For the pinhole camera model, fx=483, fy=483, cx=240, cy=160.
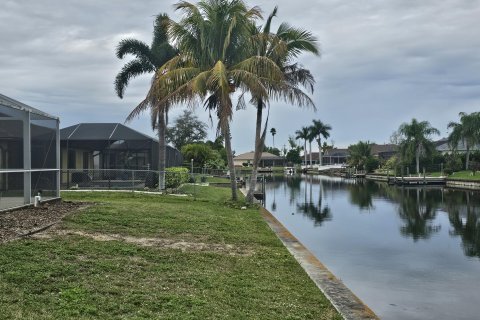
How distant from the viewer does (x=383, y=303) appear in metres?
9.73

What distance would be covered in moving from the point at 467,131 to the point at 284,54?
2142 inches

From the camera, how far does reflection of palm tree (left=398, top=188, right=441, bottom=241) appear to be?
21.5 m

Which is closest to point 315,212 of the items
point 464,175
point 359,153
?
point 464,175

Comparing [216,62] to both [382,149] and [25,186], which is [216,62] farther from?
[382,149]

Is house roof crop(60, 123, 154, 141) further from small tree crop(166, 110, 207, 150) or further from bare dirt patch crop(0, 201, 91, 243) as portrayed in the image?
small tree crop(166, 110, 207, 150)

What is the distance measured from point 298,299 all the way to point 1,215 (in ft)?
24.7

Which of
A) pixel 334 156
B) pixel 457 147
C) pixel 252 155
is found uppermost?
pixel 252 155

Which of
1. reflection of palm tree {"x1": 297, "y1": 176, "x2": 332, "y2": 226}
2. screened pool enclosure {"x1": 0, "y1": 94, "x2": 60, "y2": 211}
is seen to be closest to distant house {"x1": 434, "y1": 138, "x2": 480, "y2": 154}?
reflection of palm tree {"x1": 297, "y1": 176, "x2": 332, "y2": 226}

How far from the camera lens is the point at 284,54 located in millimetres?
21125

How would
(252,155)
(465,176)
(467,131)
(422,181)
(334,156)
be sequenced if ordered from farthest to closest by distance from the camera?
(334,156) → (252,155) → (467,131) → (422,181) → (465,176)

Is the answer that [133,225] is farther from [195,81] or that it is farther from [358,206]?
[358,206]

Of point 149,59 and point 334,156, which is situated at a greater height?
point 149,59

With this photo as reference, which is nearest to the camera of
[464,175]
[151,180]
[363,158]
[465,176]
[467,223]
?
[467,223]

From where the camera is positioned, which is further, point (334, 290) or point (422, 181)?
point (422, 181)
